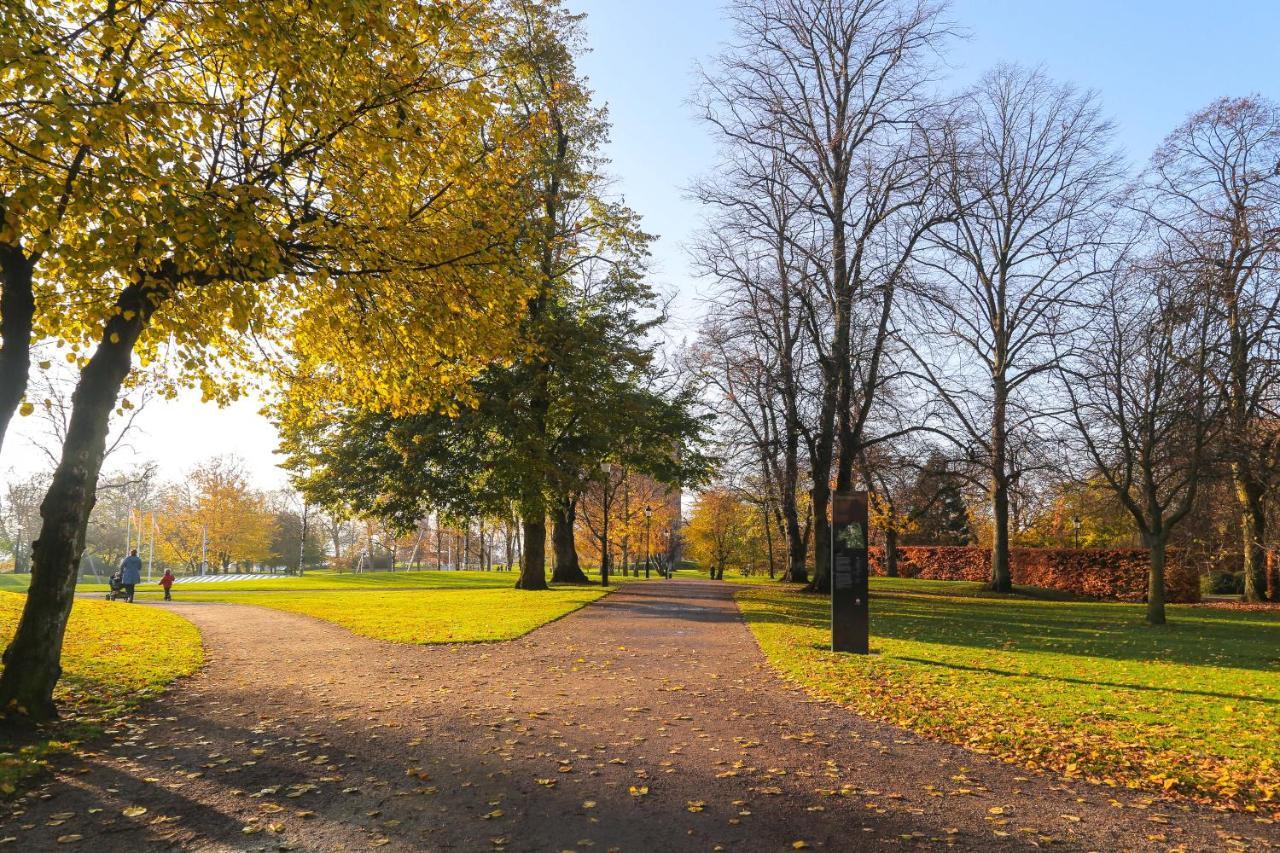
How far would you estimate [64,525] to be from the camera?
6840mm

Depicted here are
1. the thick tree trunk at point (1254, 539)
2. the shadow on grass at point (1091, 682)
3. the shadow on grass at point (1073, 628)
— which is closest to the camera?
the shadow on grass at point (1091, 682)

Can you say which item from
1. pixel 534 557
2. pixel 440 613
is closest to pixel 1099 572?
pixel 534 557

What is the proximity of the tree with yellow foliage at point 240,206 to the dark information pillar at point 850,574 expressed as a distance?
19.6 ft

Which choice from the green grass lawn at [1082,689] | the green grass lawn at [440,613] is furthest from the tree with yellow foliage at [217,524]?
the green grass lawn at [1082,689]

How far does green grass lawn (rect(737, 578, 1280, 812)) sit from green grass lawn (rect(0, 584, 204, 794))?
23.7ft

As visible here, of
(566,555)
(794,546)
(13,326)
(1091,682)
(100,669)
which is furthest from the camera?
(794,546)

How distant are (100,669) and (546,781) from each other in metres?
7.06

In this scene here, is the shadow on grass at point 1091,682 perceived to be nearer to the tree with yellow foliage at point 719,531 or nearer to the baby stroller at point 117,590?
the baby stroller at point 117,590

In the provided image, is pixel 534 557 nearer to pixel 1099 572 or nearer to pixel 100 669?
pixel 100 669

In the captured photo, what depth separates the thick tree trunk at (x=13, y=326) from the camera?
6.45 meters

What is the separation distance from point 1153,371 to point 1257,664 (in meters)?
6.59

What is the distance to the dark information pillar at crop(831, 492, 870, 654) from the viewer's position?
12.1 meters

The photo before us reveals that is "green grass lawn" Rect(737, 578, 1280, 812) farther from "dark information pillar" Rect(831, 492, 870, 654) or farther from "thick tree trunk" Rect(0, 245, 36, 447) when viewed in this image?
"thick tree trunk" Rect(0, 245, 36, 447)

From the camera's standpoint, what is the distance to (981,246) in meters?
30.2
